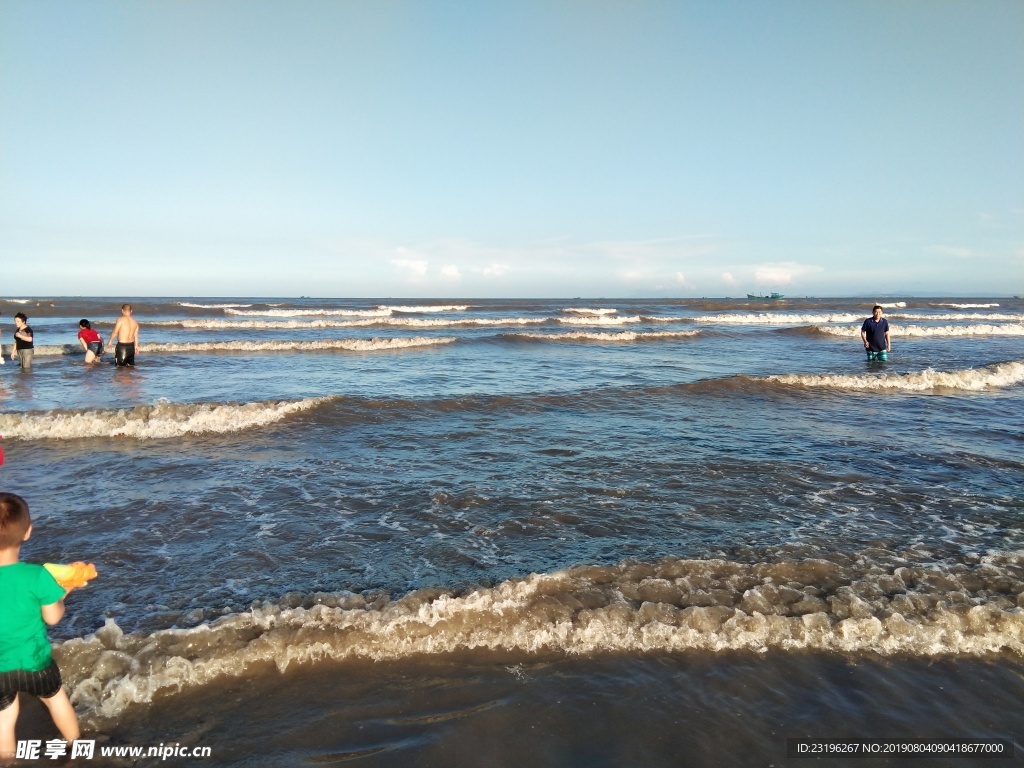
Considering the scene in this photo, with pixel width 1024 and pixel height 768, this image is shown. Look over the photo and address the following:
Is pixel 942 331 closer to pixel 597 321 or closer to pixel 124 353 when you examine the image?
pixel 597 321

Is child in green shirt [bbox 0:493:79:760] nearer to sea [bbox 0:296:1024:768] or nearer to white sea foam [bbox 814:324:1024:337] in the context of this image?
sea [bbox 0:296:1024:768]

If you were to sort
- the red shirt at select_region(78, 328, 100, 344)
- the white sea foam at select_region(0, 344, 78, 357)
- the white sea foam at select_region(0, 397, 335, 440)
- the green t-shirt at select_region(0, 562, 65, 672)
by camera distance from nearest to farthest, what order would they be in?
1. the green t-shirt at select_region(0, 562, 65, 672)
2. the white sea foam at select_region(0, 397, 335, 440)
3. the red shirt at select_region(78, 328, 100, 344)
4. the white sea foam at select_region(0, 344, 78, 357)

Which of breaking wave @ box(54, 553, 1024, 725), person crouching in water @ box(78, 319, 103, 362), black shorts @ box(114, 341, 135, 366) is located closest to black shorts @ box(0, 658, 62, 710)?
breaking wave @ box(54, 553, 1024, 725)

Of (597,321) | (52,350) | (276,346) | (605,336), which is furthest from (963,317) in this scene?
(52,350)

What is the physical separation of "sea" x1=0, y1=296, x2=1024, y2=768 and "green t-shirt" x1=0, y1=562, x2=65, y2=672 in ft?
2.42

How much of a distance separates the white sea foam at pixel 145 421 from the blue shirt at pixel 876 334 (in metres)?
18.4

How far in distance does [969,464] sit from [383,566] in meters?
8.50

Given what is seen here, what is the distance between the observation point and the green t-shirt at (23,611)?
9.14ft

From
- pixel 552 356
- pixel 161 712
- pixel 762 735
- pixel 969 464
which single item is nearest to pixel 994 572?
pixel 762 735

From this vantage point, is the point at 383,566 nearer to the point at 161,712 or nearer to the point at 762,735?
the point at 161,712

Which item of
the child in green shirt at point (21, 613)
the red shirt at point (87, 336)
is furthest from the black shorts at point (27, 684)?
the red shirt at point (87, 336)

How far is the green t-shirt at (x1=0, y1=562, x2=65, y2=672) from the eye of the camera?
2.79 metres

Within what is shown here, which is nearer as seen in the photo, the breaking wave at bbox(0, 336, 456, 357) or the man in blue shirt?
the man in blue shirt

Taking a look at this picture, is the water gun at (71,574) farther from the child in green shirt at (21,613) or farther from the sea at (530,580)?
the sea at (530,580)
